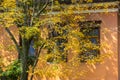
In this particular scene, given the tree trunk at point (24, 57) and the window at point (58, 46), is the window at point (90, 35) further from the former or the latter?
the tree trunk at point (24, 57)

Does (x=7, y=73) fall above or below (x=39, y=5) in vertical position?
below

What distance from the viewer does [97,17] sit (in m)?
17.5

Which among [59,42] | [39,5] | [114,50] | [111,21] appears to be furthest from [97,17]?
[39,5]

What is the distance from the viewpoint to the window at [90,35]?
15.3 meters

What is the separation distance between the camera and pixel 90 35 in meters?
17.1

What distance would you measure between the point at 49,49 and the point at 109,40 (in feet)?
12.6

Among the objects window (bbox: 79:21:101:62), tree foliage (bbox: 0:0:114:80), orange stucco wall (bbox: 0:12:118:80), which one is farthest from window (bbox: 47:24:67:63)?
orange stucco wall (bbox: 0:12:118:80)

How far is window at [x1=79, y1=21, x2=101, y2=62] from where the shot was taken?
15.3 metres

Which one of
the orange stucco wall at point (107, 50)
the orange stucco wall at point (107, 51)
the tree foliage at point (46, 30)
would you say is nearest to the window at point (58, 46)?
the tree foliage at point (46, 30)

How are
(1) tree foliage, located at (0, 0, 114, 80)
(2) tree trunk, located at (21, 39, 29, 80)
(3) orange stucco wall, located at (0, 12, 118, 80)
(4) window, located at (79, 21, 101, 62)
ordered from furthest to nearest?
(3) orange stucco wall, located at (0, 12, 118, 80)
(4) window, located at (79, 21, 101, 62)
(2) tree trunk, located at (21, 39, 29, 80)
(1) tree foliage, located at (0, 0, 114, 80)

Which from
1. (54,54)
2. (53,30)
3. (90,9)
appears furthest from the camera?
(90,9)

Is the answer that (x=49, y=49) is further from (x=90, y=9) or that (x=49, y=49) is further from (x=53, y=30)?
(x=90, y=9)

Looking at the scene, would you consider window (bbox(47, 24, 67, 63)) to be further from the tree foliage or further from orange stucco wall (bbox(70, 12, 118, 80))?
orange stucco wall (bbox(70, 12, 118, 80))

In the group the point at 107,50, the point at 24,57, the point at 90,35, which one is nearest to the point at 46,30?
the point at 24,57
